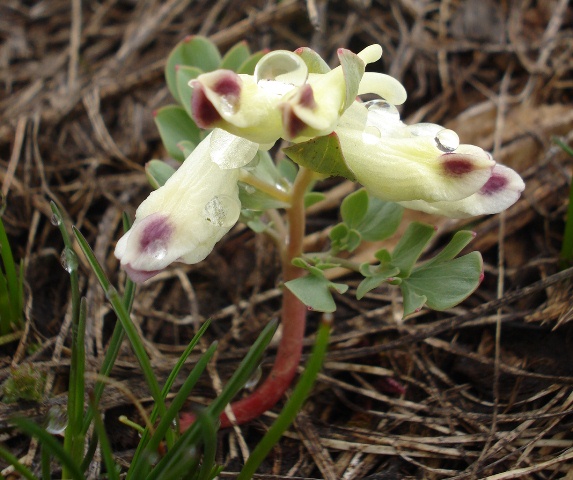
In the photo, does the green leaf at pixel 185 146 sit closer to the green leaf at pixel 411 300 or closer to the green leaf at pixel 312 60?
the green leaf at pixel 312 60

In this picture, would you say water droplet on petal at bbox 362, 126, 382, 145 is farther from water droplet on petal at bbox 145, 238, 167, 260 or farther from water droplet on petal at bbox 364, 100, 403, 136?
water droplet on petal at bbox 145, 238, 167, 260

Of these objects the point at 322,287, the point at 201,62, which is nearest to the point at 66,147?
the point at 201,62

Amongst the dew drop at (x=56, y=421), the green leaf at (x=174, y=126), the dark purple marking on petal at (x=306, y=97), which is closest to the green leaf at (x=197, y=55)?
the green leaf at (x=174, y=126)

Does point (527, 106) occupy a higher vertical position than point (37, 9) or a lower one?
lower

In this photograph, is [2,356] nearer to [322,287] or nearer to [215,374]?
[215,374]

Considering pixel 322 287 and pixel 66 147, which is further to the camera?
pixel 66 147

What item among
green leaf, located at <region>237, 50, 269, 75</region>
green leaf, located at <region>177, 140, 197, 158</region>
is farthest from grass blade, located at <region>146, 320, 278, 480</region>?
green leaf, located at <region>237, 50, 269, 75</region>
